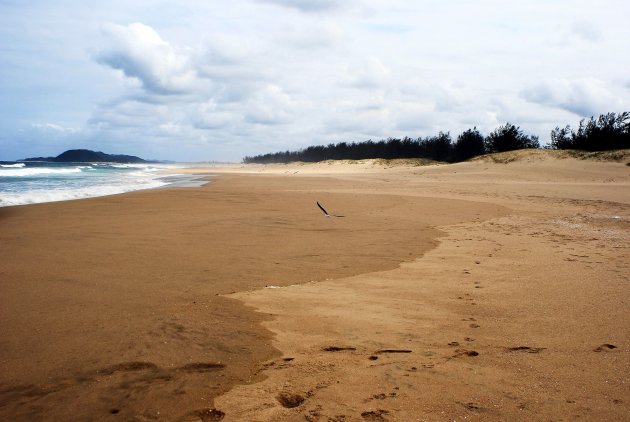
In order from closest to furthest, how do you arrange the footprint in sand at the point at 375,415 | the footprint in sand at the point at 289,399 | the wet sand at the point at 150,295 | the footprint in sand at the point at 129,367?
the footprint in sand at the point at 375,415
the footprint in sand at the point at 289,399
the wet sand at the point at 150,295
the footprint in sand at the point at 129,367

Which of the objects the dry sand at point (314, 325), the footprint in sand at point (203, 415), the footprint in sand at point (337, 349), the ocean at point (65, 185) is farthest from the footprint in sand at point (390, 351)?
the ocean at point (65, 185)

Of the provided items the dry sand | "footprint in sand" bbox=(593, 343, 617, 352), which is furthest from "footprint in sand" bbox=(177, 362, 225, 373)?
"footprint in sand" bbox=(593, 343, 617, 352)

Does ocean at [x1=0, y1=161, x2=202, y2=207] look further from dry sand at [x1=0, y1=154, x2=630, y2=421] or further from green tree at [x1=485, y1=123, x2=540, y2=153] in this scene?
green tree at [x1=485, y1=123, x2=540, y2=153]

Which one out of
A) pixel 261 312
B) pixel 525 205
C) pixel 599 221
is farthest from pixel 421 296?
pixel 525 205

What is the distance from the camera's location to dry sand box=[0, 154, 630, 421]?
8.48ft

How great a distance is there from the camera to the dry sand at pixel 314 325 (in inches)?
102

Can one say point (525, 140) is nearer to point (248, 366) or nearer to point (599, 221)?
point (599, 221)

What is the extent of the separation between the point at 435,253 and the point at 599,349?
12.0ft

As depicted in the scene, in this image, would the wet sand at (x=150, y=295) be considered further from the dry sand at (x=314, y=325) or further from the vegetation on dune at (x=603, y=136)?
the vegetation on dune at (x=603, y=136)

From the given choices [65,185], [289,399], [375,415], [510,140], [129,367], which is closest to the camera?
[375,415]

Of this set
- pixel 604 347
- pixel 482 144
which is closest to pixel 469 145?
pixel 482 144

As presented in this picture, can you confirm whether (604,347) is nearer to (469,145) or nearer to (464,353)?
(464,353)

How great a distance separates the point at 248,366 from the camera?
9.98ft

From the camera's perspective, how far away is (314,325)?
383cm
